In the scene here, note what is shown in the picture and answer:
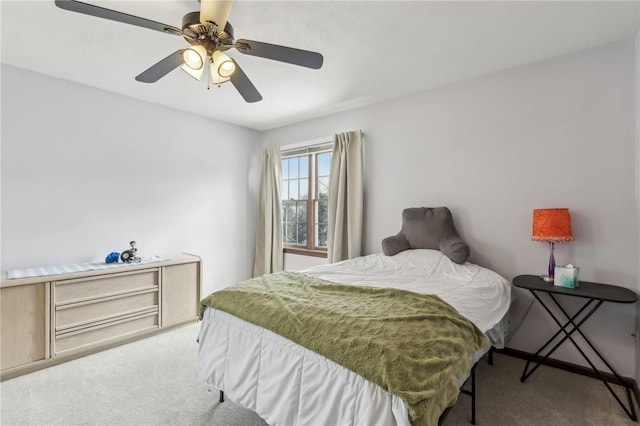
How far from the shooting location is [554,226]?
7.23 ft

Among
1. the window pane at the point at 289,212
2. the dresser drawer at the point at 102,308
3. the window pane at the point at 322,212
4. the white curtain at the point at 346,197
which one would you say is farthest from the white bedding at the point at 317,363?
the window pane at the point at 289,212

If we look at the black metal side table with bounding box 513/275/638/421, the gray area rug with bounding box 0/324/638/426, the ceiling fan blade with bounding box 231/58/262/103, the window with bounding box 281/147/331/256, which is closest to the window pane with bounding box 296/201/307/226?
the window with bounding box 281/147/331/256

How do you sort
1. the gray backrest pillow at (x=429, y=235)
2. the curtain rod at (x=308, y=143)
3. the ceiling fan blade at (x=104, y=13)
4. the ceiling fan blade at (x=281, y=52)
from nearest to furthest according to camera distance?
the ceiling fan blade at (x=104, y=13)
the ceiling fan blade at (x=281, y=52)
the gray backrest pillow at (x=429, y=235)
the curtain rod at (x=308, y=143)

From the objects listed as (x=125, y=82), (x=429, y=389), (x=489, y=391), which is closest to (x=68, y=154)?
(x=125, y=82)

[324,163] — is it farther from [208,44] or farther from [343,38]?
[208,44]

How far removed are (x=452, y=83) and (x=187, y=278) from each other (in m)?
3.52

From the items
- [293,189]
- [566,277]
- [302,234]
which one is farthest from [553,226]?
[293,189]

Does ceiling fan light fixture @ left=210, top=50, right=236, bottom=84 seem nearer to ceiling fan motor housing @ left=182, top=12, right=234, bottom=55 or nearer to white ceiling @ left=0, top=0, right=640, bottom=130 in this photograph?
ceiling fan motor housing @ left=182, top=12, right=234, bottom=55

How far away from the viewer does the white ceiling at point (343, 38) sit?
1.87 meters

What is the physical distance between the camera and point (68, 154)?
9.63 ft

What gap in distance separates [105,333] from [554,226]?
3931mm

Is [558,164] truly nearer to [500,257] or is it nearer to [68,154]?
[500,257]

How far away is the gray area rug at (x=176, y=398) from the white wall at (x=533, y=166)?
17.4 inches

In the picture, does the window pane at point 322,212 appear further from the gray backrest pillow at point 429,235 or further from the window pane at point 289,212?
the gray backrest pillow at point 429,235
